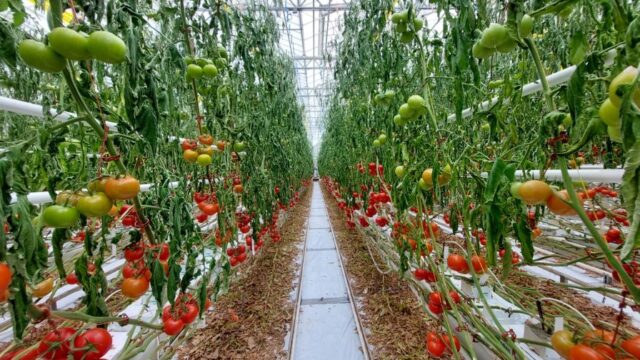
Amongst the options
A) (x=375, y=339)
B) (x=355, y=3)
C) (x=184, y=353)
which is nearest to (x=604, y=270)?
(x=375, y=339)

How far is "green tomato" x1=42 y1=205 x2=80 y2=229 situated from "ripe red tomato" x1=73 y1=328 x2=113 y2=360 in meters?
0.38

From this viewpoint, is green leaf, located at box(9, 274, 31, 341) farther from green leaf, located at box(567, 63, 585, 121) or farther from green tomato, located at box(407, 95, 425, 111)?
green tomato, located at box(407, 95, 425, 111)

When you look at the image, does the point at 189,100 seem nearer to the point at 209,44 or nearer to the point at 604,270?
the point at 209,44

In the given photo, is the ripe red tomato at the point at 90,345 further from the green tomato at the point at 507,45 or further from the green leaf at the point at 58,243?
the green tomato at the point at 507,45

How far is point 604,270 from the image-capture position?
2.21 metres

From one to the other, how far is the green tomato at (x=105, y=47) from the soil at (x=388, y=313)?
219cm

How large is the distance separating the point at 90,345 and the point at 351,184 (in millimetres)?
3994

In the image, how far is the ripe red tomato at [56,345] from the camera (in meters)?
0.84

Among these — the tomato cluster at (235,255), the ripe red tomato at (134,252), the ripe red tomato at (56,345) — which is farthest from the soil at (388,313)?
the ripe red tomato at (56,345)

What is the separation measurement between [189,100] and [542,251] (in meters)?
3.39

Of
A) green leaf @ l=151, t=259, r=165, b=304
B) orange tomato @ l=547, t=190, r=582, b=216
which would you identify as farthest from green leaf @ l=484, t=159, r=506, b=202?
green leaf @ l=151, t=259, r=165, b=304

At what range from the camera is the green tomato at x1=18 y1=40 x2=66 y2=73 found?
599mm

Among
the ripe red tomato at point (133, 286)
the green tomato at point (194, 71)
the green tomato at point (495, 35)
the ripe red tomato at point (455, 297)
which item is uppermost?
the green tomato at point (194, 71)

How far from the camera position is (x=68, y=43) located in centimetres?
60
